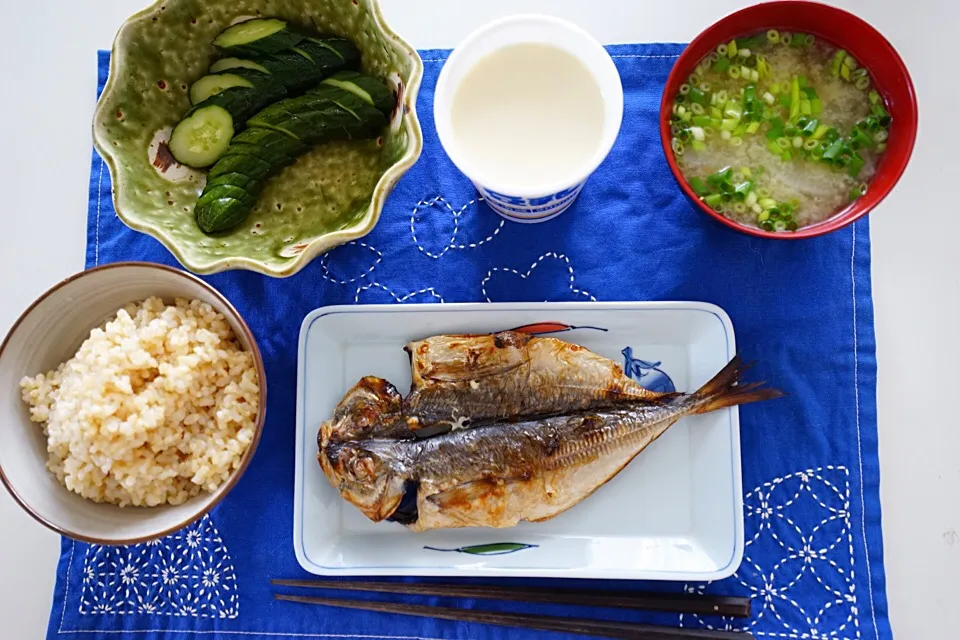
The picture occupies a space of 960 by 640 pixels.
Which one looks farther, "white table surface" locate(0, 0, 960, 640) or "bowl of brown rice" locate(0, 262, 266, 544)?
"white table surface" locate(0, 0, 960, 640)

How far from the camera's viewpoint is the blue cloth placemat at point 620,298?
172cm

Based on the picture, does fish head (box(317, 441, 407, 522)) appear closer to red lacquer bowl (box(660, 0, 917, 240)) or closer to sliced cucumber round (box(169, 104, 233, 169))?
sliced cucumber round (box(169, 104, 233, 169))

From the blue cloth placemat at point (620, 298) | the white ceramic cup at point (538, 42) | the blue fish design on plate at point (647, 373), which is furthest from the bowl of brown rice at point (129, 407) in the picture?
the blue fish design on plate at point (647, 373)

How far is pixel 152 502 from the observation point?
149cm

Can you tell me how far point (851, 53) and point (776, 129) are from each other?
24 centimetres

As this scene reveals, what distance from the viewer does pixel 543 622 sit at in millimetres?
1673

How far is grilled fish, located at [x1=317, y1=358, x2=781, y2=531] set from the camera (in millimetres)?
1585

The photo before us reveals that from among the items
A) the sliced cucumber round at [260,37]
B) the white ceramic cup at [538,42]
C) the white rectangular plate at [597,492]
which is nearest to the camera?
the white ceramic cup at [538,42]

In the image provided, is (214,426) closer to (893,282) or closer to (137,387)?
(137,387)

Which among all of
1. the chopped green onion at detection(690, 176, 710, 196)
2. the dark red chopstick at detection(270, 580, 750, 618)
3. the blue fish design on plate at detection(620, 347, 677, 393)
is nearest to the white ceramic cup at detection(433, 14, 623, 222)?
the chopped green onion at detection(690, 176, 710, 196)

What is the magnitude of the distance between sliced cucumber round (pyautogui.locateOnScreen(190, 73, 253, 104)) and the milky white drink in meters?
0.50

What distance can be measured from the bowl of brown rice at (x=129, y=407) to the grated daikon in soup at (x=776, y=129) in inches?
43.5

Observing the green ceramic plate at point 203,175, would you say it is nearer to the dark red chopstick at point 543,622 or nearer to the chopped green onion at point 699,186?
the chopped green onion at point 699,186

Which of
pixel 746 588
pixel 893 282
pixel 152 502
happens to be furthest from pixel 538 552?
pixel 893 282
